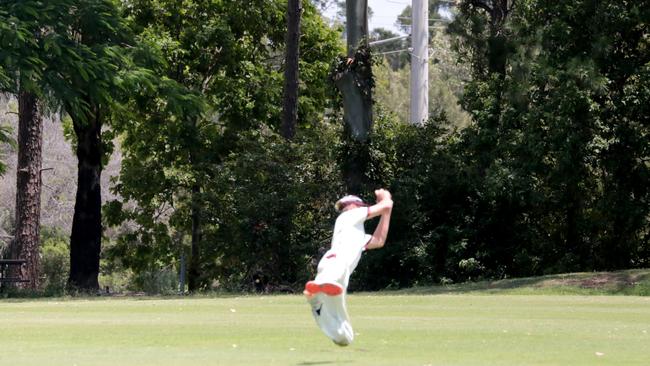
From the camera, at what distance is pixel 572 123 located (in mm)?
31219

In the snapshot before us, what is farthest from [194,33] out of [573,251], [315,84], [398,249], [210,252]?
[573,251]

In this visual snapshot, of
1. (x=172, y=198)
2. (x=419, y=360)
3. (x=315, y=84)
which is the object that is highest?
(x=315, y=84)

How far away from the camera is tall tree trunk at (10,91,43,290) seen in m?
35.9

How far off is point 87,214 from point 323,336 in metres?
20.2

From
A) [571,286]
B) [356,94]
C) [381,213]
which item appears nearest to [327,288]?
[381,213]

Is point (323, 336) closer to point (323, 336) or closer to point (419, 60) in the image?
point (323, 336)

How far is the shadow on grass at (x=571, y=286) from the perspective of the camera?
2692 cm

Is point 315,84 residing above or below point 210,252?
above

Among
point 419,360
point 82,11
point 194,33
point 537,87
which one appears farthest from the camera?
point 194,33

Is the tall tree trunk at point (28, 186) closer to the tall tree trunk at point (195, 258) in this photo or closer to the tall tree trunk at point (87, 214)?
the tall tree trunk at point (87, 214)

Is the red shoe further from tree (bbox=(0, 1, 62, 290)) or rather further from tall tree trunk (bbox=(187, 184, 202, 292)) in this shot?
tall tree trunk (bbox=(187, 184, 202, 292))

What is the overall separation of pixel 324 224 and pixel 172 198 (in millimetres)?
8486

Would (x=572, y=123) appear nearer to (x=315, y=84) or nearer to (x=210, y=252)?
(x=210, y=252)

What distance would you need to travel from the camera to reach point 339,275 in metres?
12.5
